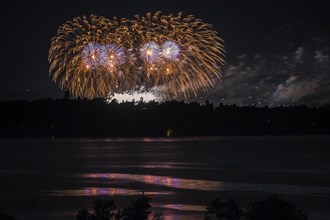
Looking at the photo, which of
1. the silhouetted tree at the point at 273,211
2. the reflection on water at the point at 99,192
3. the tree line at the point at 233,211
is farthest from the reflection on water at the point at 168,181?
the silhouetted tree at the point at 273,211

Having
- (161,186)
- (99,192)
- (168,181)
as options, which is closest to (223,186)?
(161,186)

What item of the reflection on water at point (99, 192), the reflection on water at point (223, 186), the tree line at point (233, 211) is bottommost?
the tree line at point (233, 211)

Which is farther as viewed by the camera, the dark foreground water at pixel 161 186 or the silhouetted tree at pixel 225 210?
the dark foreground water at pixel 161 186

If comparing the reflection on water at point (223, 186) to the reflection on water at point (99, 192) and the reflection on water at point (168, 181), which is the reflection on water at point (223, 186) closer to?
the reflection on water at point (168, 181)

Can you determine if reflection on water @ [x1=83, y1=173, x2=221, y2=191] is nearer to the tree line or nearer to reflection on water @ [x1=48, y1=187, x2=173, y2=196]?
reflection on water @ [x1=48, y1=187, x2=173, y2=196]

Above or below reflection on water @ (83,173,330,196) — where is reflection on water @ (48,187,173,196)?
below

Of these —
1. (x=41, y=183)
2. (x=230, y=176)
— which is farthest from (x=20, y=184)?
(x=230, y=176)

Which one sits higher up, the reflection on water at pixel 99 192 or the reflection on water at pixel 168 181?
the reflection on water at pixel 168 181

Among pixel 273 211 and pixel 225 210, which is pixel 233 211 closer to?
pixel 225 210

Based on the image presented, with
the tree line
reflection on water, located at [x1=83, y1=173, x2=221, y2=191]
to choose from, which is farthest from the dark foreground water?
the tree line
